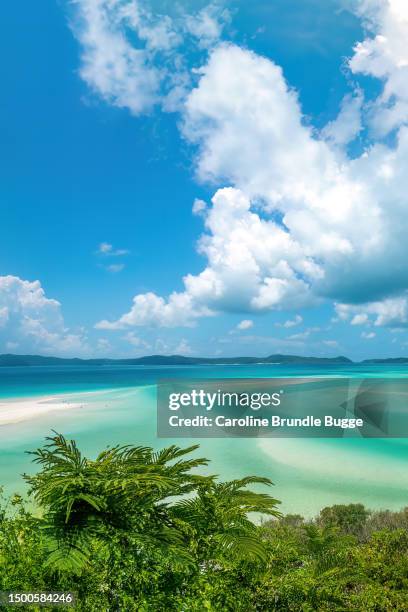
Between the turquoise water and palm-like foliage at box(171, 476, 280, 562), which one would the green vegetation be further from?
the turquoise water

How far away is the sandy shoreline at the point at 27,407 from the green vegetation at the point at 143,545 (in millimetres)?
38112

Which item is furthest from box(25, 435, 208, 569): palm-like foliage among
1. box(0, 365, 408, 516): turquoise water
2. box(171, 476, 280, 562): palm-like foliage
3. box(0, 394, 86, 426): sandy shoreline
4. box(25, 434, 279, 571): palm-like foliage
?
box(0, 394, 86, 426): sandy shoreline

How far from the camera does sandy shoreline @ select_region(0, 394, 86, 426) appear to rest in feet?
137

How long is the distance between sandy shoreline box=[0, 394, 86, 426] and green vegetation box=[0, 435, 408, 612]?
3811 centimetres

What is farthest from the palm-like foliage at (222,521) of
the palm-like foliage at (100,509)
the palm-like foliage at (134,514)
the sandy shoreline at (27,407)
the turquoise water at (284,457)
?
the sandy shoreline at (27,407)

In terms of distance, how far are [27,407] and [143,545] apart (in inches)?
2016

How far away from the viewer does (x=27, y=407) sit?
50.4 m

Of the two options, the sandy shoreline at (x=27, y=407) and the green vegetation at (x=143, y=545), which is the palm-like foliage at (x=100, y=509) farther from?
the sandy shoreline at (x=27, y=407)

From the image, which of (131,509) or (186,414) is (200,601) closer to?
(131,509)

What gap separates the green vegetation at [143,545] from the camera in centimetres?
400

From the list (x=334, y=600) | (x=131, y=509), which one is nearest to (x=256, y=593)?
(x=334, y=600)

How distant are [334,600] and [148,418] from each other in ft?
137

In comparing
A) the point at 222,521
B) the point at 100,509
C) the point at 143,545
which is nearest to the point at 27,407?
the point at 222,521

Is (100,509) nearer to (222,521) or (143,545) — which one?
(143,545)
